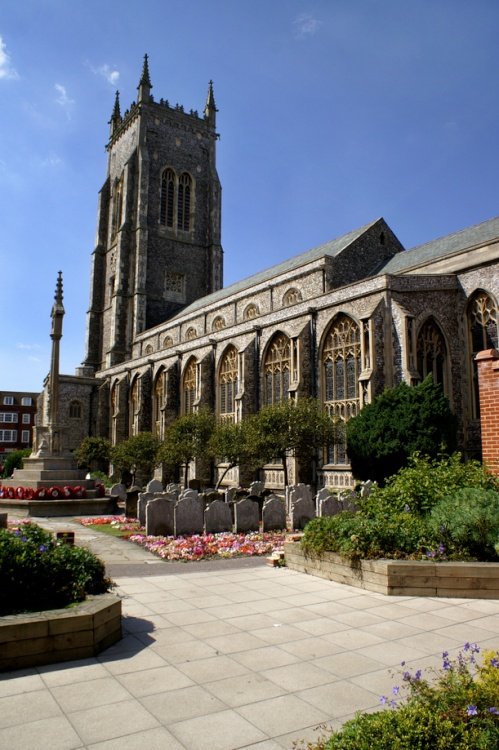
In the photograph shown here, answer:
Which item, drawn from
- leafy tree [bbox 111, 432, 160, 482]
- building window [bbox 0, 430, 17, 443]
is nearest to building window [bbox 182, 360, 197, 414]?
leafy tree [bbox 111, 432, 160, 482]

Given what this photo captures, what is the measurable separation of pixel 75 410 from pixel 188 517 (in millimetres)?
33957

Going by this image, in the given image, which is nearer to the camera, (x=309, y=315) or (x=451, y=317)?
(x=451, y=317)

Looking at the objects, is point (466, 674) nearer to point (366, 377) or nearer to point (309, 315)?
point (366, 377)

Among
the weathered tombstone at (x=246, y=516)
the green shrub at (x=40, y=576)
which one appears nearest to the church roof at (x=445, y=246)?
the weathered tombstone at (x=246, y=516)

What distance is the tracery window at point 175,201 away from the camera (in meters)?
51.4

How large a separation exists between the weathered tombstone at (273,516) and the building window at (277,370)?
38.2 feet

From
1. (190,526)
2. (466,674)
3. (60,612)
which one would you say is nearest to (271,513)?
(190,526)

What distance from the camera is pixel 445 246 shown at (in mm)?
26078

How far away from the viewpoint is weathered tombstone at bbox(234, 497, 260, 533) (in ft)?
45.8

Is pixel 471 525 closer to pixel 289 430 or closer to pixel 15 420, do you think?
pixel 289 430

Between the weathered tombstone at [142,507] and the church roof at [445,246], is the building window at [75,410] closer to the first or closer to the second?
the church roof at [445,246]

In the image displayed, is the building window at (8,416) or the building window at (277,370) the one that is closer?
the building window at (277,370)

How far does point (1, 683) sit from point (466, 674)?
3.47 m

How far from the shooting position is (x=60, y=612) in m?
5.12
